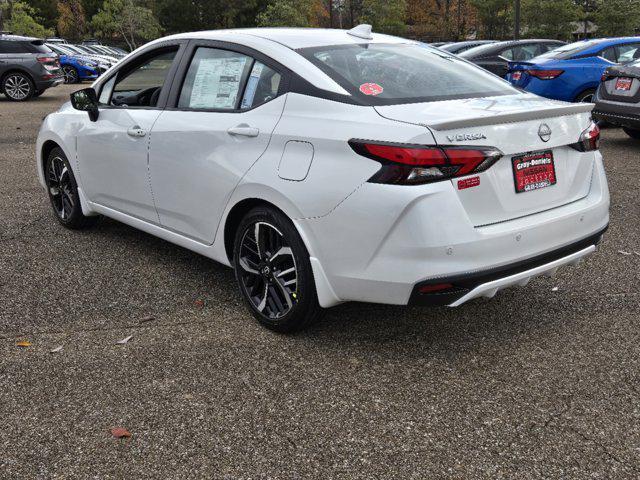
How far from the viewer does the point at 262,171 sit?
3.49 m

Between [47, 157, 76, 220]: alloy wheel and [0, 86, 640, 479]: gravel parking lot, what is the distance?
3.09 feet

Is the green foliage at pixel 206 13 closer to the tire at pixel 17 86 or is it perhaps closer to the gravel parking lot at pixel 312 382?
the tire at pixel 17 86

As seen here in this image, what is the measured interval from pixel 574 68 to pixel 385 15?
52.8 m

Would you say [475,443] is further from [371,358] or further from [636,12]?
[636,12]

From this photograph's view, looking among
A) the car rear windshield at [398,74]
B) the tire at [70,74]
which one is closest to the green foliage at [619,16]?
the tire at [70,74]

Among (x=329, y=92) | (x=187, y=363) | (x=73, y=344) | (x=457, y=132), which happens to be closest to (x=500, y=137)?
(x=457, y=132)

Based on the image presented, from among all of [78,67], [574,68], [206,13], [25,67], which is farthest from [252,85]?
[206,13]

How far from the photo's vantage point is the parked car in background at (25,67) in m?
17.7

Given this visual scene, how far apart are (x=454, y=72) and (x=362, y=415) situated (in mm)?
2052

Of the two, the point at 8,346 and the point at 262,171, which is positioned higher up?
the point at 262,171

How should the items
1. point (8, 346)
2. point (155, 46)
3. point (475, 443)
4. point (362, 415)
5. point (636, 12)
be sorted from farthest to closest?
point (636, 12) → point (155, 46) → point (8, 346) → point (362, 415) → point (475, 443)

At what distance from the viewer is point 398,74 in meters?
3.66

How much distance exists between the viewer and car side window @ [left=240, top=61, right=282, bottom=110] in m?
3.64

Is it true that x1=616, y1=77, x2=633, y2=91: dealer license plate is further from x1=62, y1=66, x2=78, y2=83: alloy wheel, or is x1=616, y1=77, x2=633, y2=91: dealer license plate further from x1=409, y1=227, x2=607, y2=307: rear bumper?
x1=62, y1=66, x2=78, y2=83: alloy wheel
